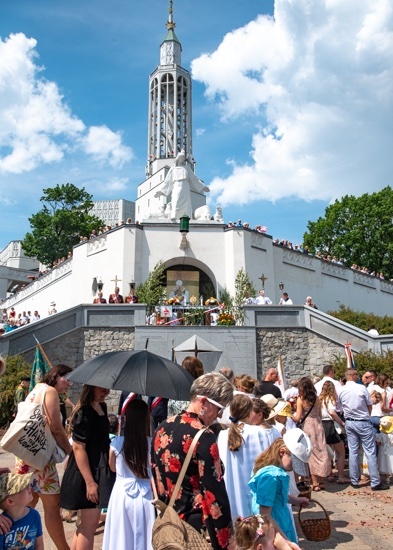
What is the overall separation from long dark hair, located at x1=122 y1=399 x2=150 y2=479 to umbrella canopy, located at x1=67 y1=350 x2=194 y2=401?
0.19 m

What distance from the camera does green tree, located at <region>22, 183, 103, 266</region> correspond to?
40031mm

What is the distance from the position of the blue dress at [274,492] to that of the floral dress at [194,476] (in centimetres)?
82

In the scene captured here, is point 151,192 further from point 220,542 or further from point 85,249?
point 220,542

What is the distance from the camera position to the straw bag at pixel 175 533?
9.09 feet

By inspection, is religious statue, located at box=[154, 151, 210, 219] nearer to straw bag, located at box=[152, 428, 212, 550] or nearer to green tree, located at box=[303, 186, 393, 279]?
green tree, located at box=[303, 186, 393, 279]

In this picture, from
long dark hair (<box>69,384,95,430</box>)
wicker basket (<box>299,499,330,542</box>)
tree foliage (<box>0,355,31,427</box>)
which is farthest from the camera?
tree foliage (<box>0,355,31,427</box>)

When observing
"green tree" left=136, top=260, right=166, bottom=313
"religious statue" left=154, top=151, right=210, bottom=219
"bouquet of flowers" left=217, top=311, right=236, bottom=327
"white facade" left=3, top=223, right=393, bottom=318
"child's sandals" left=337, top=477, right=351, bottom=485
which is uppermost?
"religious statue" left=154, top=151, right=210, bottom=219

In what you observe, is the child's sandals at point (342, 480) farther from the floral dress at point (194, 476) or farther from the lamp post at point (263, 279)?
the lamp post at point (263, 279)

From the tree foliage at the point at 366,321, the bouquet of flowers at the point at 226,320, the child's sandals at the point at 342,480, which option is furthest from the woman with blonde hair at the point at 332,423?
the tree foliage at the point at 366,321

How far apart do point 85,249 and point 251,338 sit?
11.7 metres

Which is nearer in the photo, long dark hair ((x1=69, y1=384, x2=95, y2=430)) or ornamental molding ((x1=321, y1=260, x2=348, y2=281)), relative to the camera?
long dark hair ((x1=69, y1=384, x2=95, y2=430))

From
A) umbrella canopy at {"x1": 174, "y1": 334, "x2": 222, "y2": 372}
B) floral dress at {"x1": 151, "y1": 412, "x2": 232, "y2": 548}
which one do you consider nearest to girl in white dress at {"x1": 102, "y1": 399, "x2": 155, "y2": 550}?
floral dress at {"x1": 151, "y1": 412, "x2": 232, "y2": 548}

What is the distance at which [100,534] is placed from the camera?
5957 mm

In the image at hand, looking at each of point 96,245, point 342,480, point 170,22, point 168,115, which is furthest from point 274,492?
point 170,22
